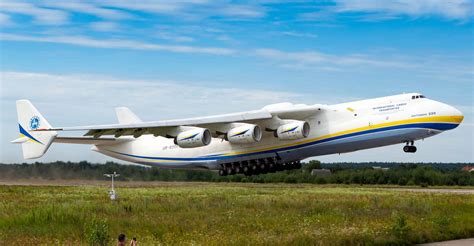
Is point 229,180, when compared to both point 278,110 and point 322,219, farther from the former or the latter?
point 322,219

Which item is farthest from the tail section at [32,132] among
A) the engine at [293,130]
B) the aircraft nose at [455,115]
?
the aircraft nose at [455,115]

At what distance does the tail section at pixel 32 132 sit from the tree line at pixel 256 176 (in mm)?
3333

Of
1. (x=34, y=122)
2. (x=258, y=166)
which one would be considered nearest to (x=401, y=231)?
(x=258, y=166)

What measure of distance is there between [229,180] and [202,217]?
79.4 ft

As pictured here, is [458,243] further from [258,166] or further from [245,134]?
[258,166]

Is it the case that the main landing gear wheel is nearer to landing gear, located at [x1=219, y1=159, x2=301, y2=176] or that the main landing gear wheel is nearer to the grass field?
the grass field

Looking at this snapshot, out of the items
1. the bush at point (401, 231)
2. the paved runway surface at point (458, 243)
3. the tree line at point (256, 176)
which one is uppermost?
the tree line at point (256, 176)

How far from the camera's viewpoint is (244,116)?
3238cm

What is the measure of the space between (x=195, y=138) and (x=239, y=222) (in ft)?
44.0

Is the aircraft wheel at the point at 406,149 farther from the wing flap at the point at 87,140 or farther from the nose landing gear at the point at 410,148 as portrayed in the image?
Result: the wing flap at the point at 87,140

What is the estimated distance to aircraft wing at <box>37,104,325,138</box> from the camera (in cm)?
3225

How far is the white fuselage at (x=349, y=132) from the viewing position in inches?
1161

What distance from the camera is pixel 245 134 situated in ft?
103

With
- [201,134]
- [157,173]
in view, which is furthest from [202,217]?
[157,173]
